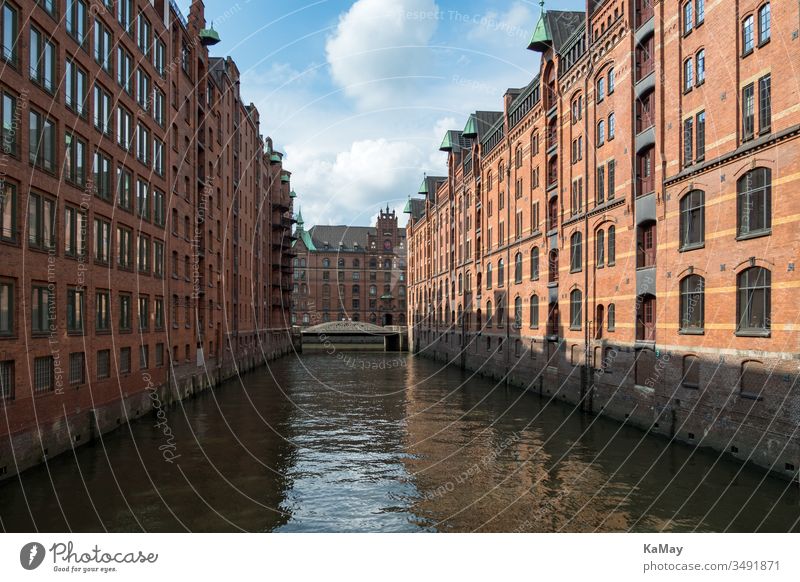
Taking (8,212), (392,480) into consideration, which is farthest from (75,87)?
(392,480)

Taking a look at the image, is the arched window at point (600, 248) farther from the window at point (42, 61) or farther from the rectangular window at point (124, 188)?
the window at point (42, 61)

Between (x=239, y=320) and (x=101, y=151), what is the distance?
A: 3126cm

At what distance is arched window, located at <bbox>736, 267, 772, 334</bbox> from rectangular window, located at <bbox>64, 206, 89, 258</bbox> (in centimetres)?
2352

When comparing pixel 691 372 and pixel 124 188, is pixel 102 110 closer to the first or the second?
pixel 124 188

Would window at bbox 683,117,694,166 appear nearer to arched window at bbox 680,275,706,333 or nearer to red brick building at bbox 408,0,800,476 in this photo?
red brick building at bbox 408,0,800,476

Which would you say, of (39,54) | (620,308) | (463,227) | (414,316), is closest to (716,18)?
(620,308)

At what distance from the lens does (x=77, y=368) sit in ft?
75.6

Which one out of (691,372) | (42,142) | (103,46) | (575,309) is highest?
(103,46)

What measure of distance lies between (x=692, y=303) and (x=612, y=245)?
298 inches

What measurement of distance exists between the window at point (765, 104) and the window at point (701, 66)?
10.8 ft

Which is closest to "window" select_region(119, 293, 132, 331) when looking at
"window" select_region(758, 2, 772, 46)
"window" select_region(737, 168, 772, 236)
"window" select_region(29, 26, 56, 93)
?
"window" select_region(29, 26, 56, 93)

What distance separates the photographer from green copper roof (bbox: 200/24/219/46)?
45.2m

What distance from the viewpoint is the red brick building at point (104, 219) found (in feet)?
62.5

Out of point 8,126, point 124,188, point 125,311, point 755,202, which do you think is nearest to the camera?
point 8,126
